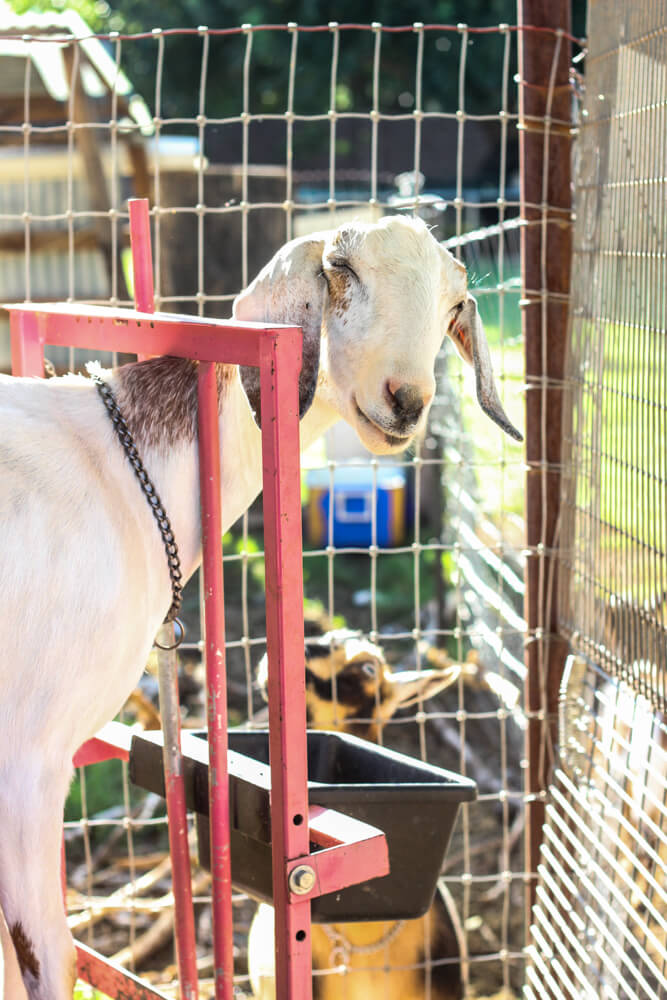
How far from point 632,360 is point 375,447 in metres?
0.84

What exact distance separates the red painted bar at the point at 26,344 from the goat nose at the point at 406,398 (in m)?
0.81

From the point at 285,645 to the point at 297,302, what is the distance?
0.59 meters

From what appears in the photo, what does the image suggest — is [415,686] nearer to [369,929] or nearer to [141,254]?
[369,929]

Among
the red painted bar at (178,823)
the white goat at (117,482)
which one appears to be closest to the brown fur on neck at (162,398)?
the white goat at (117,482)

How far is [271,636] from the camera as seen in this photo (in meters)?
1.68

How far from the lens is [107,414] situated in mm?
1926

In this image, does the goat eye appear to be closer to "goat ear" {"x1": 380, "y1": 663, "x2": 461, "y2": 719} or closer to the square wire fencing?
the square wire fencing

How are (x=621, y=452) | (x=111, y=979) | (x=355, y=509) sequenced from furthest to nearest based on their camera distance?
(x=355, y=509) → (x=621, y=452) → (x=111, y=979)

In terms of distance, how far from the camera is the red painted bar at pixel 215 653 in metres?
1.88

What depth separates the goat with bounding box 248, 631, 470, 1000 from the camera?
300 centimetres

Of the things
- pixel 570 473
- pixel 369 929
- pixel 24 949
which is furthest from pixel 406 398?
pixel 369 929

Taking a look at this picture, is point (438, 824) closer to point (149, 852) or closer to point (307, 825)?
point (307, 825)

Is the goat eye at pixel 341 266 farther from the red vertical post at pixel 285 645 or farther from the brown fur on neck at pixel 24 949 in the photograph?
the brown fur on neck at pixel 24 949

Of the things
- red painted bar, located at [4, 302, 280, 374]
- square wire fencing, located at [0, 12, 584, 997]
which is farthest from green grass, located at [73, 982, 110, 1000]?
red painted bar, located at [4, 302, 280, 374]
